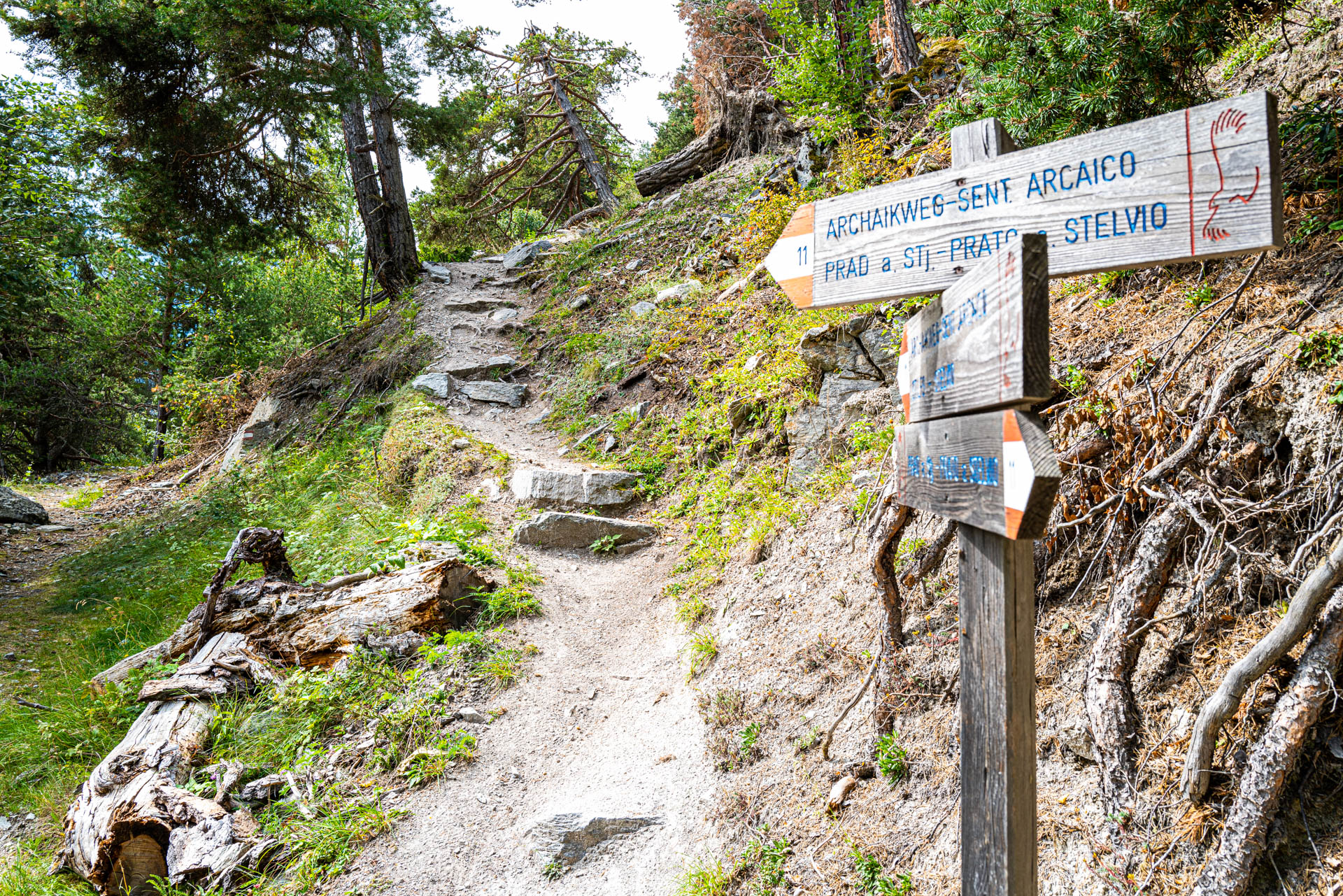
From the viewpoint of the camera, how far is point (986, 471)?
145 centimetres

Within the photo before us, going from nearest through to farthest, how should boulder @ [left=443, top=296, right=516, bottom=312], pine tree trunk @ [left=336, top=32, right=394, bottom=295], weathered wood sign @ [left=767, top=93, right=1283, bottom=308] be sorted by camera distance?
weathered wood sign @ [left=767, top=93, right=1283, bottom=308]
boulder @ [left=443, top=296, right=516, bottom=312]
pine tree trunk @ [left=336, top=32, right=394, bottom=295]

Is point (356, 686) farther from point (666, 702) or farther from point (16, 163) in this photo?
point (16, 163)

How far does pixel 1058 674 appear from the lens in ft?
8.17

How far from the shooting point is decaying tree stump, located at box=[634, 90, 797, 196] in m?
12.8

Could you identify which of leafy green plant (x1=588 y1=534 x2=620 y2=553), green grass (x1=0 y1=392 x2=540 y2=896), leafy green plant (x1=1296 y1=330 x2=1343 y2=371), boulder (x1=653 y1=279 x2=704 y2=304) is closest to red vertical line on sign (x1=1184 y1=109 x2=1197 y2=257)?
leafy green plant (x1=1296 y1=330 x2=1343 y2=371)

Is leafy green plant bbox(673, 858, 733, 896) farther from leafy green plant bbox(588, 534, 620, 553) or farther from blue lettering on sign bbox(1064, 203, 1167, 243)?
leafy green plant bbox(588, 534, 620, 553)

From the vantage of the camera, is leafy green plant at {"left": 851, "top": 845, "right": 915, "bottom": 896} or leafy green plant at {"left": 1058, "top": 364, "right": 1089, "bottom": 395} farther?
leafy green plant at {"left": 1058, "top": 364, "right": 1089, "bottom": 395}

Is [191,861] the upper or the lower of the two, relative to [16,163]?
lower

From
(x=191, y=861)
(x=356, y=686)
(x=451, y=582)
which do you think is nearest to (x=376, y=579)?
(x=451, y=582)

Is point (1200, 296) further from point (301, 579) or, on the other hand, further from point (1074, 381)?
point (301, 579)

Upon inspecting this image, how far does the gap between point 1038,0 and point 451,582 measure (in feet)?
16.6

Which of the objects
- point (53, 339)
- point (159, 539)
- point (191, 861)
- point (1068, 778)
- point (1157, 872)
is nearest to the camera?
point (1157, 872)

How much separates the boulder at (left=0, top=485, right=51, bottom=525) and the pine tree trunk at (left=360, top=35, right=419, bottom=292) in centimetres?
671

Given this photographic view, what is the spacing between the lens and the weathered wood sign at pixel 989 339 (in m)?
1.29
